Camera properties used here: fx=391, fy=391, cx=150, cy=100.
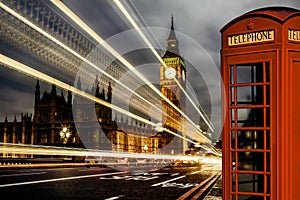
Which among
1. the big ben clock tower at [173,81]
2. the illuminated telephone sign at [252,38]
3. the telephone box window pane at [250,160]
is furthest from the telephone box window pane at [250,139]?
the big ben clock tower at [173,81]

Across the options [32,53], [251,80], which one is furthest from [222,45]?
[32,53]

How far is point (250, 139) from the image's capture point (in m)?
4.66

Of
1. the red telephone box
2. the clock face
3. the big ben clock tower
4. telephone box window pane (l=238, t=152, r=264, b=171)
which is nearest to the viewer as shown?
the red telephone box

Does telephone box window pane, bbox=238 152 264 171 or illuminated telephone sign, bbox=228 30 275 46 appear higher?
illuminated telephone sign, bbox=228 30 275 46

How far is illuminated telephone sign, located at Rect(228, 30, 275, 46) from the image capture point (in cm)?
405

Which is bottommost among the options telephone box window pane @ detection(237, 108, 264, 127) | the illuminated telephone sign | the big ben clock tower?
telephone box window pane @ detection(237, 108, 264, 127)

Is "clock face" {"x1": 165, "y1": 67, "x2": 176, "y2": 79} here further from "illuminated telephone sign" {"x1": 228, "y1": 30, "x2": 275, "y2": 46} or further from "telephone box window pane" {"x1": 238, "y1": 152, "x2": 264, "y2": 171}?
"illuminated telephone sign" {"x1": 228, "y1": 30, "x2": 275, "y2": 46}

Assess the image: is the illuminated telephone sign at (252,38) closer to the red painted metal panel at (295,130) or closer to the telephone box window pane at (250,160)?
the red painted metal panel at (295,130)

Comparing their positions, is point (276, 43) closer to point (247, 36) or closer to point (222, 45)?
point (247, 36)

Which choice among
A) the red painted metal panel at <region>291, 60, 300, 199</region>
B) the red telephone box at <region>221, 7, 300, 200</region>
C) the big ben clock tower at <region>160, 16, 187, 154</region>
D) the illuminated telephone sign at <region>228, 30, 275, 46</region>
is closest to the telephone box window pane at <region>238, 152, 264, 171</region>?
the red telephone box at <region>221, 7, 300, 200</region>

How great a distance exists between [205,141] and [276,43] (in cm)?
13089

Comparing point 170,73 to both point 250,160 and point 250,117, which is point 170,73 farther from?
point 250,160

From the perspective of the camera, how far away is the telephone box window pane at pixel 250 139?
4.52m

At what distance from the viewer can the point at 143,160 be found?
140 ft
